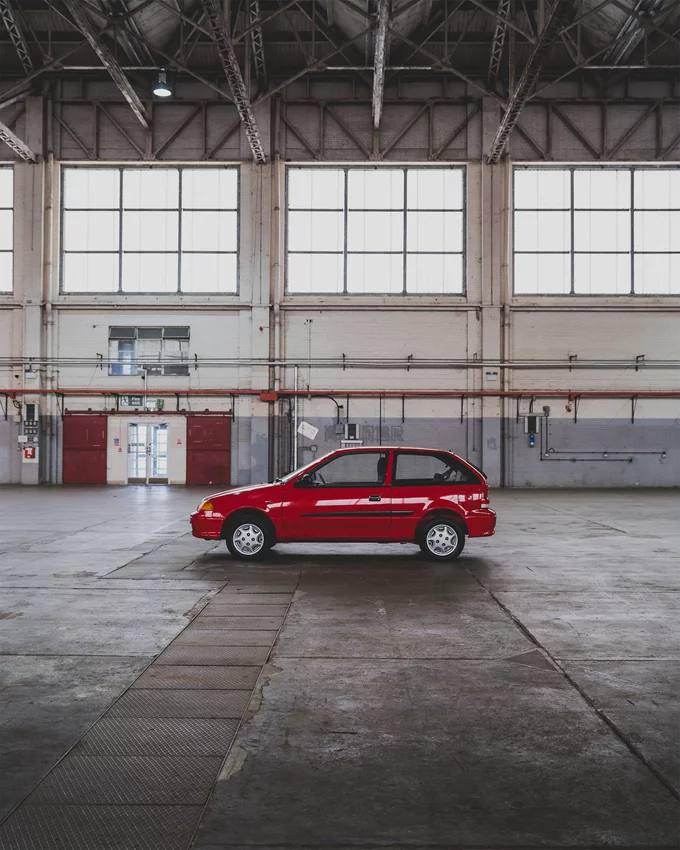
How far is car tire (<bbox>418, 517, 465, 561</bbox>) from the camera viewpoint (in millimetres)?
10148

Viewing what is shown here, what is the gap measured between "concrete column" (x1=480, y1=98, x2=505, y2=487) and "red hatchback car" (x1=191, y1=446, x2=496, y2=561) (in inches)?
647

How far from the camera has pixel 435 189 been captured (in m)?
26.6

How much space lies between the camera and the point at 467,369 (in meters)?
26.4

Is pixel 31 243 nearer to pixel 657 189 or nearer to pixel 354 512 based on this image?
pixel 354 512

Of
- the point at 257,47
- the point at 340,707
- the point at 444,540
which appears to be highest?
the point at 257,47

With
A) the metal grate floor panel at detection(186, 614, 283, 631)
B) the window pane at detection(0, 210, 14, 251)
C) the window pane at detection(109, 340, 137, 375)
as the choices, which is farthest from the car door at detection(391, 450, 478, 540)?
the window pane at detection(0, 210, 14, 251)

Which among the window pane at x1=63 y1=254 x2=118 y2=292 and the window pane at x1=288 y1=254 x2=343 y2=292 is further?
the window pane at x1=63 y1=254 x2=118 y2=292

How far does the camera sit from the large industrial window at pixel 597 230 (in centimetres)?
2627

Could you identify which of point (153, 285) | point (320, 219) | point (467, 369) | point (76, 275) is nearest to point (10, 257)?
point (76, 275)

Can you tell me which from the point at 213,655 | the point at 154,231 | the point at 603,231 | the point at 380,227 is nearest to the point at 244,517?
the point at 213,655

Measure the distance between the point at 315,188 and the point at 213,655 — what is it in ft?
76.7

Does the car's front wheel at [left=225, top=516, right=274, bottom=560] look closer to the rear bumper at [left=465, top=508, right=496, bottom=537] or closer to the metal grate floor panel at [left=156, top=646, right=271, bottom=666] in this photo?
the rear bumper at [left=465, top=508, right=496, bottom=537]

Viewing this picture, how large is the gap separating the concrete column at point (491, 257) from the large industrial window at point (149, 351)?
10684 millimetres

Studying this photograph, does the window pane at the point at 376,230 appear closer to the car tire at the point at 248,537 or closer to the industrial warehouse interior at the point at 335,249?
the industrial warehouse interior at the point at 335,249
